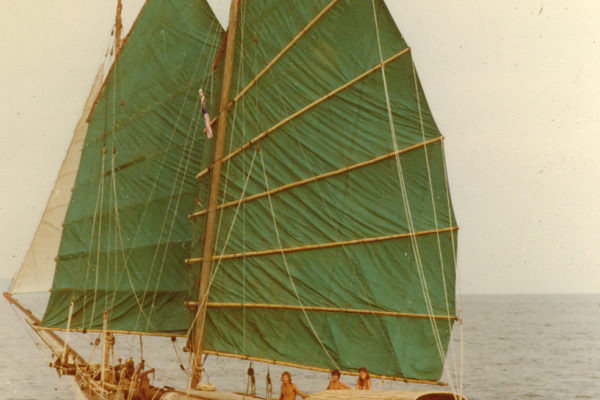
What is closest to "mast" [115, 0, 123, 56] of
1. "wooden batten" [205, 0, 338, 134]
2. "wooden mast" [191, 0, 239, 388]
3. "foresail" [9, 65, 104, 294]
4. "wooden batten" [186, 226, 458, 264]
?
"foresail" [9, 65, 104, 294]

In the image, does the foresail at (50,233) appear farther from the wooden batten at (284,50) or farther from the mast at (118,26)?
the wooden batten at (284,50)

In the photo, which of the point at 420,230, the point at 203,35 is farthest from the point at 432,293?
the point at 203,35

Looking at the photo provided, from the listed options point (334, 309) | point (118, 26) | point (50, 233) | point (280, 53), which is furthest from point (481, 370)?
point (280, 53)

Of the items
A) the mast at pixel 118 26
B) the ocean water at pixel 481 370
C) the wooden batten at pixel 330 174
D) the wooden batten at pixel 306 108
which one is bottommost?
the ocean water at pixel 481 370

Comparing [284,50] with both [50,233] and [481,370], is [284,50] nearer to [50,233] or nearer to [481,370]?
[50,233]

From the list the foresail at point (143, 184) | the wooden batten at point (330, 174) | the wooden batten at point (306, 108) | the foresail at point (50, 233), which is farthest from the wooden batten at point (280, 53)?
the foresail at point (50, 233)

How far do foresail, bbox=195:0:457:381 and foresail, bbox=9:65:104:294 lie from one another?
5.49 m

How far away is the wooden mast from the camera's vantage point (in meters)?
13.0

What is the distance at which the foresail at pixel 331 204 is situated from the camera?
40.8ft

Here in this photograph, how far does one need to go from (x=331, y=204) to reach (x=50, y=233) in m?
7.73

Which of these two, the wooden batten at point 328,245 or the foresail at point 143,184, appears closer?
the wooden batten at point 328,245

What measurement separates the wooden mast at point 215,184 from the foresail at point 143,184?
1293mm

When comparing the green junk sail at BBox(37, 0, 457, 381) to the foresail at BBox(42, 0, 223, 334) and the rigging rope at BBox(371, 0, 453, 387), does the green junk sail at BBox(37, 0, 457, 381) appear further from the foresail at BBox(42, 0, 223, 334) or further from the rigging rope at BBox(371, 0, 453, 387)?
the foresail at BBox(42, 0, 223, 334)

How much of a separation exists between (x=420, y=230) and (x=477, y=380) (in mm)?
21772
